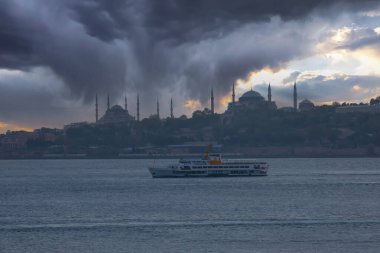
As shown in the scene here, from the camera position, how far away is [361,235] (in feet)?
122

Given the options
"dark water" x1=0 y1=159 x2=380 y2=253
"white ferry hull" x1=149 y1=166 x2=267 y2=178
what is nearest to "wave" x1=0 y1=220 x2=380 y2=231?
"dark water" x1=0 y1=159 x2=380 y2=253

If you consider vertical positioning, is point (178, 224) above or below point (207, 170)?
below

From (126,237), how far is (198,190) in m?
31.2

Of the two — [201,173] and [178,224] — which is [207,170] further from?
[178,224]

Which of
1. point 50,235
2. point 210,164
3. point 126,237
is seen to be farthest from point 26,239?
point 210,164

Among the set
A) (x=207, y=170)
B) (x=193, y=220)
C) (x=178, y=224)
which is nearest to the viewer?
(x=178, y=224)

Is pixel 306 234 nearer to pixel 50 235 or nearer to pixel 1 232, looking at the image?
pixel 50 235

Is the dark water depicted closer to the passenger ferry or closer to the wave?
the wave

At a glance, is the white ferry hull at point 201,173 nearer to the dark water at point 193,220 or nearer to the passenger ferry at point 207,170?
the passenger ferry at point 207,170

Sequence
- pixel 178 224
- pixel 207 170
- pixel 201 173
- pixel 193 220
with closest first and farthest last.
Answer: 1. pixel 178 224
2. pixel 193 220
3. pixel 207 170
4. pixel 201 173

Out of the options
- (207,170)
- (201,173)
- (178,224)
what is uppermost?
(207,170)

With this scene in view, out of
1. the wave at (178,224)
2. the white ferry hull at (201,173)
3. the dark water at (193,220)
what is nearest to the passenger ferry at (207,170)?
the white ferry hull at (201,173)

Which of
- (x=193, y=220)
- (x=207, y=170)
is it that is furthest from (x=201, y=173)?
(x=193, y=220)

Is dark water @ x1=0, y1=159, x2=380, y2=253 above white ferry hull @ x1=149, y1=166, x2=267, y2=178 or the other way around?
the other way around
